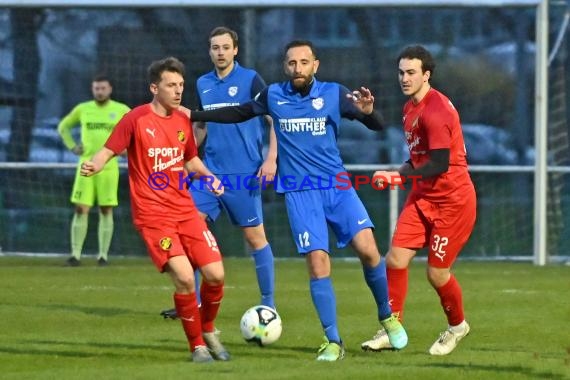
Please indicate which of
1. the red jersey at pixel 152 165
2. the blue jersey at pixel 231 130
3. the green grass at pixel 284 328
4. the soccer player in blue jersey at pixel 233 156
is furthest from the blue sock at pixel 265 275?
the red jersey at pixel 152 165

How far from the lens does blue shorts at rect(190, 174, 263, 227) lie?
40.2 ft

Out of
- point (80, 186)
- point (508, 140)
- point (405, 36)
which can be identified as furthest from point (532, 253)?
point (80, 186)

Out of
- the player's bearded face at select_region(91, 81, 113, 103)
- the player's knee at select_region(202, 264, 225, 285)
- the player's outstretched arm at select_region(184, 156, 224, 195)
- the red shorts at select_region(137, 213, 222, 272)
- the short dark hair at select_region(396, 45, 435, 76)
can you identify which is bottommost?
the player's knee at select_region(202, 264, 225, 285)

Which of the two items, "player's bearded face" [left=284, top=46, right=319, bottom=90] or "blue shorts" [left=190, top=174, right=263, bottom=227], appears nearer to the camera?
"player's bearded face" [left=284, top=46, right=319, bottom=90]

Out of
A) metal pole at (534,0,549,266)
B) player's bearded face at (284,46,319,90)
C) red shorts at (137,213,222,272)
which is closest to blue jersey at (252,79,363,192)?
player's bearded face at (284,46,319,90)

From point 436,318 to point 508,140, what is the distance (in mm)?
7747

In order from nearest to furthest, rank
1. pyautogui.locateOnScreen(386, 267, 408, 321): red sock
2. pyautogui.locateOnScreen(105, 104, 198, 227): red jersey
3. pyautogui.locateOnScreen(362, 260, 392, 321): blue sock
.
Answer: pyautogui.locateOnScreen(105, 104, 198, 227): red jersey, pyautogui.locateOnScreen(362, 260, 392, 321): blue sock, pyautogui.locateOnScreen(386, 267, 408, 321): red sock

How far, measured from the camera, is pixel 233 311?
13.0 metres

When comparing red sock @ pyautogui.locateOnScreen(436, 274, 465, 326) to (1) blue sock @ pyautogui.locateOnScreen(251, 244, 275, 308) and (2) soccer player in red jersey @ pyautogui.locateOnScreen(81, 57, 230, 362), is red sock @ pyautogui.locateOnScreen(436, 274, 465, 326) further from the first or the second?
(1) blue sock @ pyautogui.locateOnScreen(251, 244, 275, 308)

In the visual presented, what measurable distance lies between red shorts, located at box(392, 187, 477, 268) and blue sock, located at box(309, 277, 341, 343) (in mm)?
731

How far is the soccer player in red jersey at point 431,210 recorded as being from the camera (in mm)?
10109

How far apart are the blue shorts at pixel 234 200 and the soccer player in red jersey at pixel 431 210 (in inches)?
85.4

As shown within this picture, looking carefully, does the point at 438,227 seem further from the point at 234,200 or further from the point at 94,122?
the point at 94,122

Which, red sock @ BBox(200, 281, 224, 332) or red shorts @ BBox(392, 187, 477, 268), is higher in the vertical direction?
red shorts @ BBox(392, 187, 477, 268)
